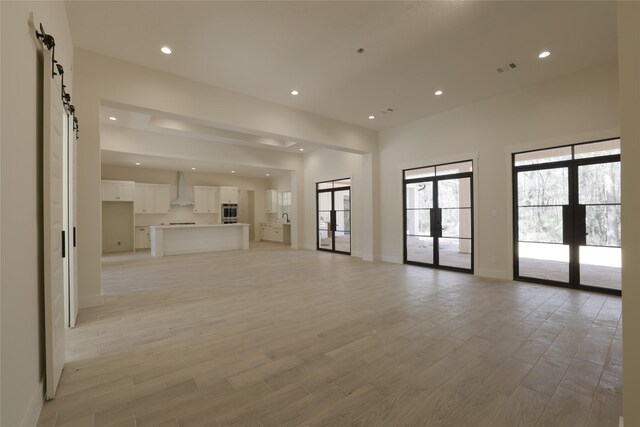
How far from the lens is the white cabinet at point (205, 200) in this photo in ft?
37.1

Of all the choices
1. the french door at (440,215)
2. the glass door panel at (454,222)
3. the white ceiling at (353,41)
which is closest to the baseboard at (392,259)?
the french door at (440,215)

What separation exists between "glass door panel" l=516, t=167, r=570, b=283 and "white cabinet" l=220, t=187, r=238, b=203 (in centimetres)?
996

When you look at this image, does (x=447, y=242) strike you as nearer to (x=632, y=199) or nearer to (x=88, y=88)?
(x=632, y=199)

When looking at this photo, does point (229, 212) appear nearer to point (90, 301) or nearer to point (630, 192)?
point (90, 301)

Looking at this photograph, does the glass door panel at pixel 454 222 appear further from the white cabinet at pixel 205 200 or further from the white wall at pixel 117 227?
the white wall at pixel 117 227

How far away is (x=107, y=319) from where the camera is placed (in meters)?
3.39

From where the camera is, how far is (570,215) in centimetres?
467

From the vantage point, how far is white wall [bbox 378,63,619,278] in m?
4.39

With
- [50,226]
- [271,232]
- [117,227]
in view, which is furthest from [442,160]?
[117,227]

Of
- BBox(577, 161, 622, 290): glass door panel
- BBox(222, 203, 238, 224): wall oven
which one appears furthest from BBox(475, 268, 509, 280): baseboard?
BBox(222, 203, 238, 224): wall oven

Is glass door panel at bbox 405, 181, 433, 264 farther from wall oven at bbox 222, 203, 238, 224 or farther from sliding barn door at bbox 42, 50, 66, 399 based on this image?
wall oven at bbox 222, 203, 238, 224

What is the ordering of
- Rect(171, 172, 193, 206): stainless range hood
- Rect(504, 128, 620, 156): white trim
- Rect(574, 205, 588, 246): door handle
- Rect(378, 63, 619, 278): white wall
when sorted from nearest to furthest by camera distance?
Rect(504, 128, 620, 156): white trim
Rect(378, 63, 619, 278): white wall
Rect(574, 205, 588, 246): door handle
Rect(171, 172, 193, 206): stainless range hood

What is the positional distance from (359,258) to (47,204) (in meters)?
6.97

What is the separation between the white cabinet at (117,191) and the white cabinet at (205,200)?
2197 mm
